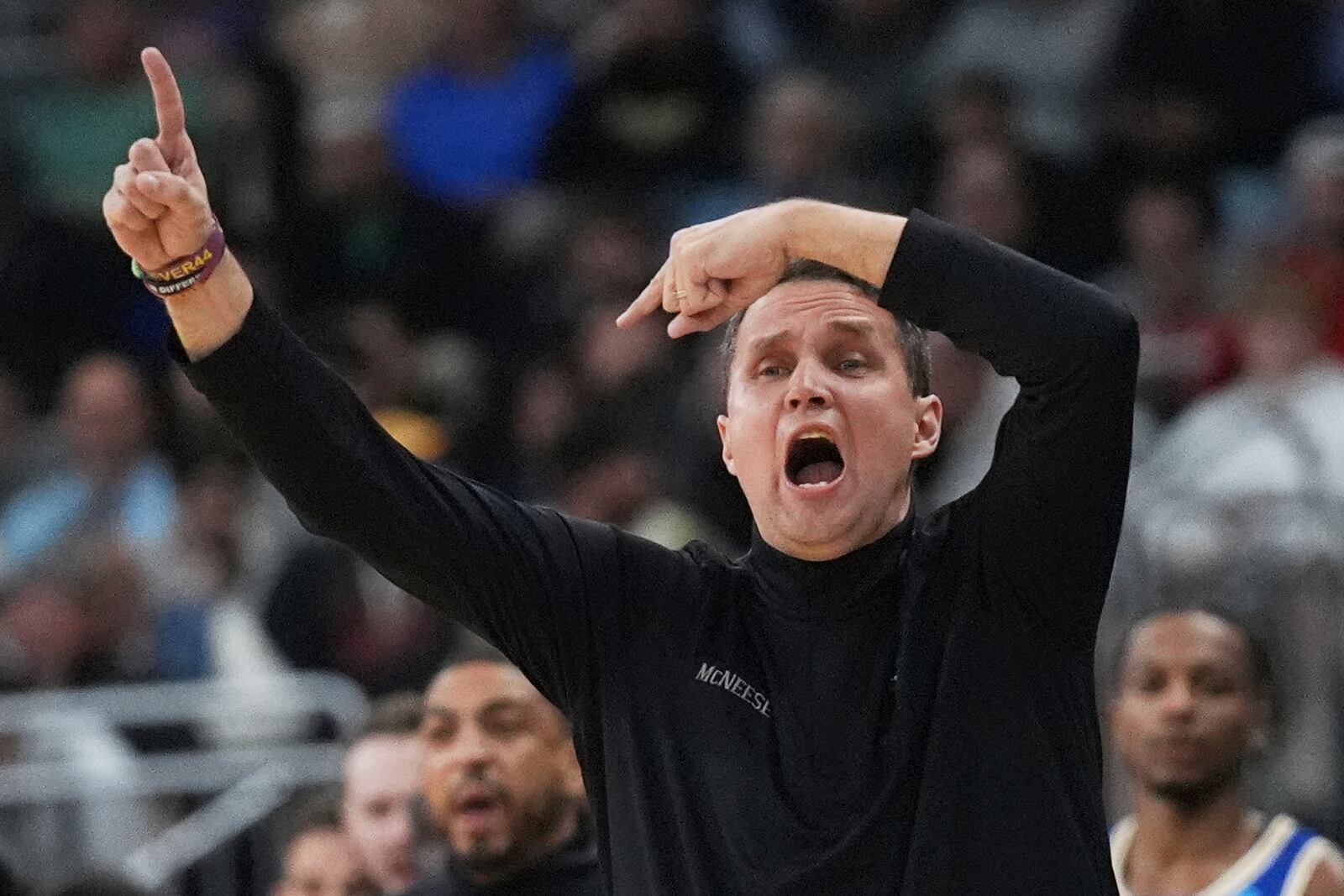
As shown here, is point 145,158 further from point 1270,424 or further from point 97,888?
point 1270,424

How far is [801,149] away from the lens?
9.28 metres

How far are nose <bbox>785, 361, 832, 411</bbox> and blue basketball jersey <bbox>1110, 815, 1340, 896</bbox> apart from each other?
2043mm

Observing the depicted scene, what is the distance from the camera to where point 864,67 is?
9820 mm

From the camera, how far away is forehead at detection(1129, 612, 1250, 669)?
533 centimetres

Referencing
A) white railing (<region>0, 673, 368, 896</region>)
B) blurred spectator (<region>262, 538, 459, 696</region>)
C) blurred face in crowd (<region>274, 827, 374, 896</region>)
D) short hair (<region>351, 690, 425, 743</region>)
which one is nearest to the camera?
blurred face in crowd (<region>274, 827, 374, 896</region>)

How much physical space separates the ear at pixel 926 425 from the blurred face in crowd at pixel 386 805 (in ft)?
9.87

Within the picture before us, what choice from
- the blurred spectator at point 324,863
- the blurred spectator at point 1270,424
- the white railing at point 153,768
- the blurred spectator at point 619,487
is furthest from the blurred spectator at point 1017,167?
the blurred spectator at point 324,863

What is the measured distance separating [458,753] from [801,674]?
78.0 inches

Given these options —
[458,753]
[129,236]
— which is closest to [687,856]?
[129,236]

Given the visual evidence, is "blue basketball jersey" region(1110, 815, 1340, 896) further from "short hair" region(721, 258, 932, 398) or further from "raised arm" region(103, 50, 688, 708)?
"raised arm" region(103, 50, 688, 708)

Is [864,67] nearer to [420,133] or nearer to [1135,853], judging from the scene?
[420,133]

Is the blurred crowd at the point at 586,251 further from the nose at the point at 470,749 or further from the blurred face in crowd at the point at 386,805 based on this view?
the nose at the point at 470,749

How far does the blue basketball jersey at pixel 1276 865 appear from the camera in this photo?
16.6ft

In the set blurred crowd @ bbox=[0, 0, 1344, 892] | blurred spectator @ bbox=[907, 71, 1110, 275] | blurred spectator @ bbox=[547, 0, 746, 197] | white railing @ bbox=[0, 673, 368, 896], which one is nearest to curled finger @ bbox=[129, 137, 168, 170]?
blurred crowd @ bbox=[0, 0, 1344, 892]
